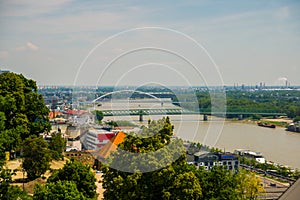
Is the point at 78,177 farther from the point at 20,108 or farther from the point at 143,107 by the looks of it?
the point at 143,107

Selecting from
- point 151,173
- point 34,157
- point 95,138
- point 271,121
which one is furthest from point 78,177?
point 271,121

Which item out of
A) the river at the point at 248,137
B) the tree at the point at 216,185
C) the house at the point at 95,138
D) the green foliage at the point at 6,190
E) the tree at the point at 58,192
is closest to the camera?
the tree at the point at 58,192

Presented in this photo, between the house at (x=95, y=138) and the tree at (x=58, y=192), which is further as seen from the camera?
the house at (x=95, y=138)

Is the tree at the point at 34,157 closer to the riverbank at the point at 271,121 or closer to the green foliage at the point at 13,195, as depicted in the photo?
the green foliage at the point at 13,195

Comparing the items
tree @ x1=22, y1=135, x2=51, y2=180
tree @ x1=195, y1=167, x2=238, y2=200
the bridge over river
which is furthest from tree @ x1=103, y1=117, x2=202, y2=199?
the bridge over river

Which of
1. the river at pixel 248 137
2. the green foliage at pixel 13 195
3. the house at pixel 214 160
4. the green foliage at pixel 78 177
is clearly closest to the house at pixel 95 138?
the river at pixel 248 137

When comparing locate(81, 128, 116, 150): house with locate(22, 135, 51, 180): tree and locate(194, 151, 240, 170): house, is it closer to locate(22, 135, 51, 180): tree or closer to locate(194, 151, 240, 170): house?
locate(194, 151, 240, 170): house
